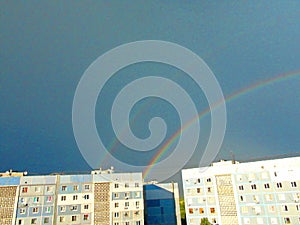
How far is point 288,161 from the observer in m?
22.2

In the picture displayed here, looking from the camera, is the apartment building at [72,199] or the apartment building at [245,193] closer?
the apartment building at [245,193]

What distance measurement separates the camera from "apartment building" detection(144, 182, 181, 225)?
3478 cm

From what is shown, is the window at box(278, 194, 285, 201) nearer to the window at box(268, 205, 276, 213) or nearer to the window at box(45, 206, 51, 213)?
the window at box(268, 205, 276, 213)

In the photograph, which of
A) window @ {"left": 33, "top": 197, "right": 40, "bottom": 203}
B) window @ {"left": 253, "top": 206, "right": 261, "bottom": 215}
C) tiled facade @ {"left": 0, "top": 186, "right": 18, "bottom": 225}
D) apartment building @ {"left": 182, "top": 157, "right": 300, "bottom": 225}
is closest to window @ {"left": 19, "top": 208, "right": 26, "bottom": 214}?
A: tiled facade @ {"left": 0, "top": 186, "right": 18, "bottom": 225}

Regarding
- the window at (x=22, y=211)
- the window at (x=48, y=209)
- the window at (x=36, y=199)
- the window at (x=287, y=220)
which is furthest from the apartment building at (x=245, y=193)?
the window at (x=22, y=211)

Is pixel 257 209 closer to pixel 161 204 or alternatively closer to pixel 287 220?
pixel 287 220

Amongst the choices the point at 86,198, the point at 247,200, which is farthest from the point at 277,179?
the point at 86,198

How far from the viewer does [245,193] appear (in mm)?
24156

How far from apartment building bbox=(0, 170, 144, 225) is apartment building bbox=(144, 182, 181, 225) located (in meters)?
8.73

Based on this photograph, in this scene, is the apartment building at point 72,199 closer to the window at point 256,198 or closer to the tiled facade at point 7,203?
the tiled facade at point 7,203

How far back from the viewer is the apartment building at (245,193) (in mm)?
21938

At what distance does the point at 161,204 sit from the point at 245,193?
1493 cm

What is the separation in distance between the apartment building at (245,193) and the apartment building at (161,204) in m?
8.87

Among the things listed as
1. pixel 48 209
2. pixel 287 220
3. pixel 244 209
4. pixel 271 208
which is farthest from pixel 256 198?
pixel 48 209
